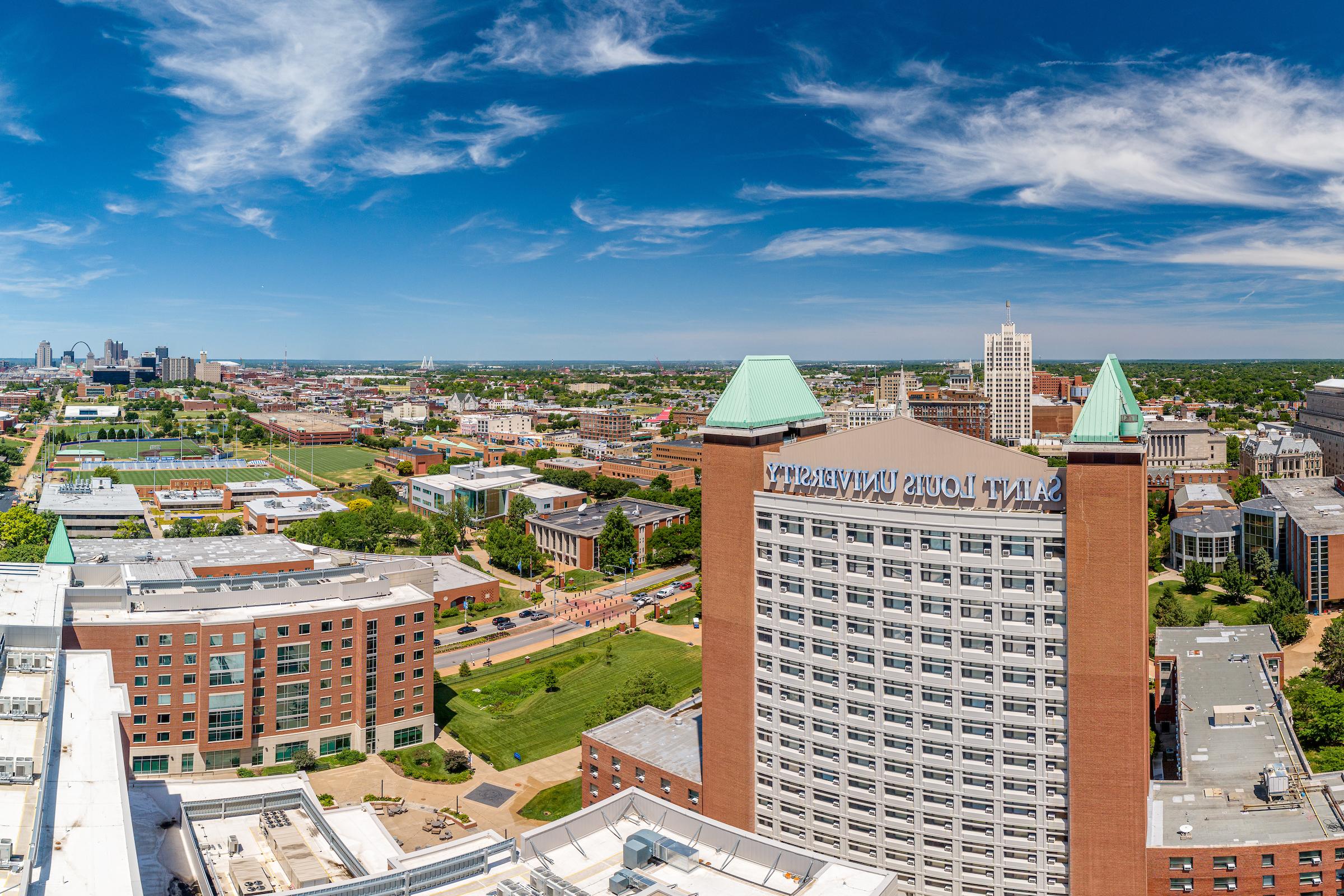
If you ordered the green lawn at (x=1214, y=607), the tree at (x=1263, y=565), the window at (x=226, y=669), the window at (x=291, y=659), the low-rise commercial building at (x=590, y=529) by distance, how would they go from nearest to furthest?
the window at (x=226, y=669)
the window at (x=291, y=659)
the green lawn at (x=1214, y=607)
the tree at (x=1263, y=565)
the low-rise commercial building at (x=590, y=529)

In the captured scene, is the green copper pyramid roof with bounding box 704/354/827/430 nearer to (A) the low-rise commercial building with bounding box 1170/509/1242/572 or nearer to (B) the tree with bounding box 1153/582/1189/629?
(B) the tree with bounding box 1153/582/1189/629

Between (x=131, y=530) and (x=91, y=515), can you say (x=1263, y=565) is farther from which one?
(x=91, y=515)

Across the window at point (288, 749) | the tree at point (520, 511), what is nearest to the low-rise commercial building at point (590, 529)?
the tree at point (520, 511)

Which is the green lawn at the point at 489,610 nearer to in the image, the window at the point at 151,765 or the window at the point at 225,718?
the window at the point at 225,718

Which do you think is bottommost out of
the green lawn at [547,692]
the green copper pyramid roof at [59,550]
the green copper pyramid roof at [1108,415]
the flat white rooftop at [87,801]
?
the green lawn at [547,692]

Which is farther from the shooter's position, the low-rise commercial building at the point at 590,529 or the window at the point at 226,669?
the low-rise commercial building at the point at 590,529

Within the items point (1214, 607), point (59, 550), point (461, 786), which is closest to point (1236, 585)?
point (1214, 607)

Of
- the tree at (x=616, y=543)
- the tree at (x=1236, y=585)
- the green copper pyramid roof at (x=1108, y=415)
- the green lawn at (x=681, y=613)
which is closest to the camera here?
the green copper pyramid roof at (x=1108, y=415)

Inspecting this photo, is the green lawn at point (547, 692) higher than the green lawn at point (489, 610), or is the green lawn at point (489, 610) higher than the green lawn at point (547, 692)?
the green lawn at point (489, 610)

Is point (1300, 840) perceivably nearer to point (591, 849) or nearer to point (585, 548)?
point (591, 849)
